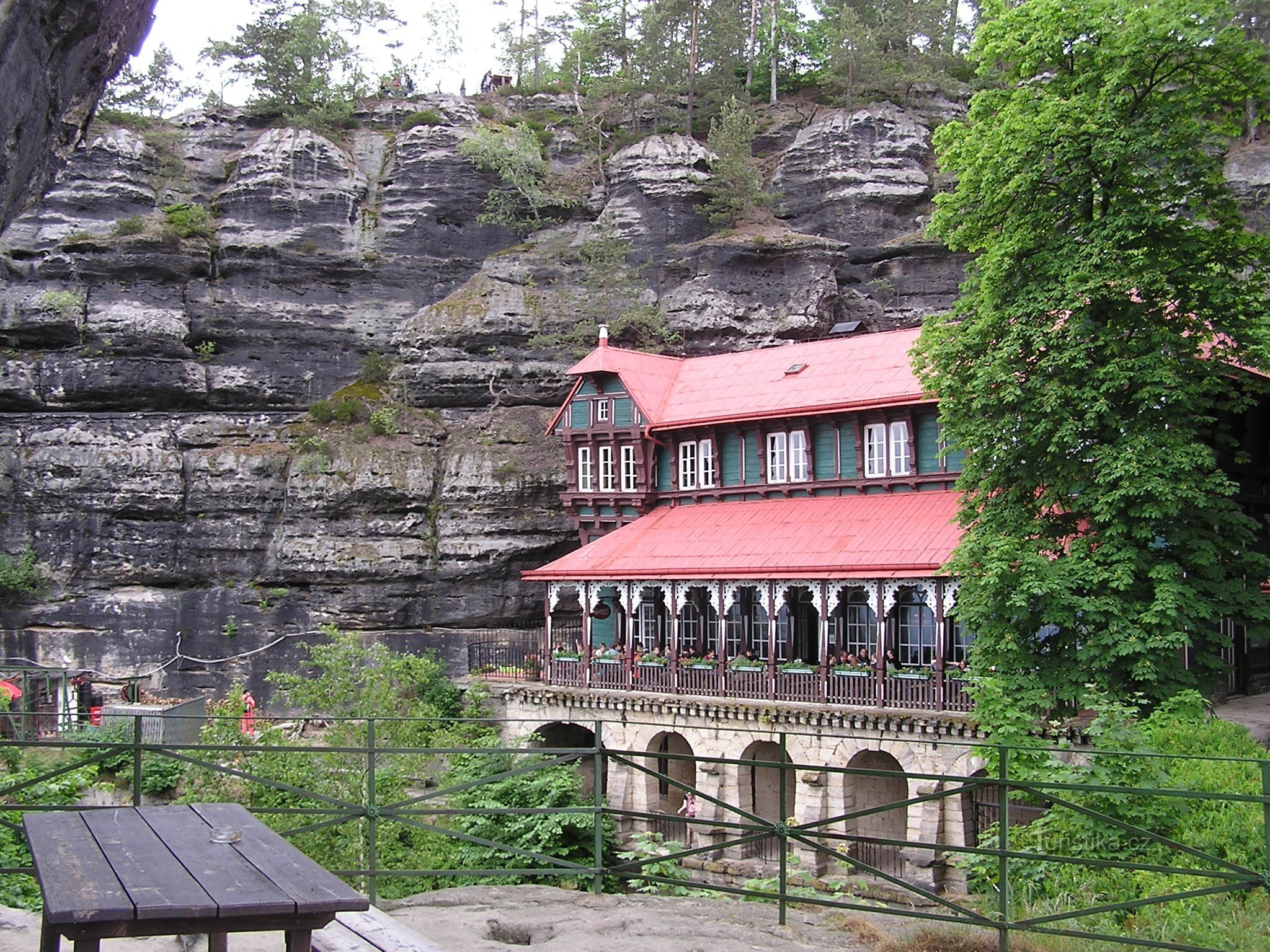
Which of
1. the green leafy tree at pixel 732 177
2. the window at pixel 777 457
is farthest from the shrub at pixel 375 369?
the window at pixel 777 457

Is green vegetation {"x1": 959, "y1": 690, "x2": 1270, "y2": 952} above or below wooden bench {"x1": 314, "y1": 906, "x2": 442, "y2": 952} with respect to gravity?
below

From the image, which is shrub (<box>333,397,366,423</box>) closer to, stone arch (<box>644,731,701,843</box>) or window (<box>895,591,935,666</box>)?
stone arch (<box>644,731,701,843</box>)

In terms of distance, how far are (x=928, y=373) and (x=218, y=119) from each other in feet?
118

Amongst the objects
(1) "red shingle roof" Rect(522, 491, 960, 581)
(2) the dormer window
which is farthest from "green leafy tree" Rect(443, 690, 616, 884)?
(2) the dormer window

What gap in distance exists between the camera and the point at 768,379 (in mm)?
35719

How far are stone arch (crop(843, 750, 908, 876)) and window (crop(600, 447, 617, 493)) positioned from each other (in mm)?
12690

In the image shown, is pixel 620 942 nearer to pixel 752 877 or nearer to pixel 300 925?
pixel 300 925

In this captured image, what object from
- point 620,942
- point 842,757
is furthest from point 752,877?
point 620,942

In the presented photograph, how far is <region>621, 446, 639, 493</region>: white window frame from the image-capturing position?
36625mm

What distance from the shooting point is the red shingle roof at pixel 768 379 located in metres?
32.6

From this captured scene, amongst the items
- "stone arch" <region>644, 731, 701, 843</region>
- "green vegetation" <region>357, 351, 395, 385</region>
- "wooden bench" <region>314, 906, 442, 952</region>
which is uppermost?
"green vegetation" <region>357, 351, 395, 385</region>

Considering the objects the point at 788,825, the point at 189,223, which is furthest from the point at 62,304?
the point at 788,825

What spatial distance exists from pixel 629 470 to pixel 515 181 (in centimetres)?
1542

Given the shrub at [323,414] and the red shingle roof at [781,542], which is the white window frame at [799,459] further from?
the shrub at [323,414]
